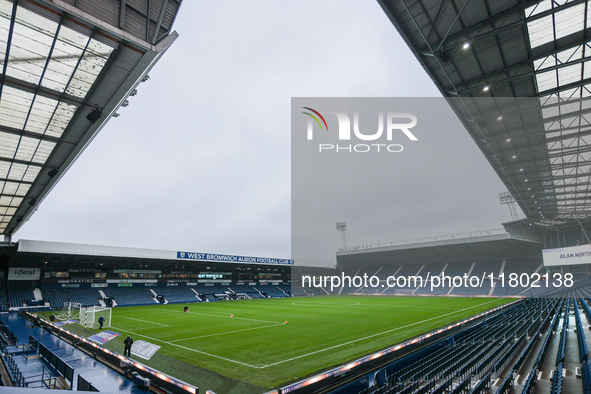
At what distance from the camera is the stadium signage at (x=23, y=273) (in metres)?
41.6

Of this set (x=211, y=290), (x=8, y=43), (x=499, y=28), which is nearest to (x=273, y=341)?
(x=8, y=43)

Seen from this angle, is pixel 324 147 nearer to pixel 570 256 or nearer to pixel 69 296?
pixel 570 256

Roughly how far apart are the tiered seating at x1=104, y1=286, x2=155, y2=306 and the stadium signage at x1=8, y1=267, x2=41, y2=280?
881 centimetres

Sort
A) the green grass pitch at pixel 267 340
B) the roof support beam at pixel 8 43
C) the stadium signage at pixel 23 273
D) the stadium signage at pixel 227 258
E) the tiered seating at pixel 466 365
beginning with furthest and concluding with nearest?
the stadium signage at pixel 227 258
the stadium signage at pixel 23 273
the green grass pitch at pixel 267 340
the tiered seating at pixel 466 365
the roof support beam at pixel 8 43

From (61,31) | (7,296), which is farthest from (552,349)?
(7,296)

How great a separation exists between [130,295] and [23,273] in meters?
13.3

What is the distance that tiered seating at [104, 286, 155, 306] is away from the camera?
154ft

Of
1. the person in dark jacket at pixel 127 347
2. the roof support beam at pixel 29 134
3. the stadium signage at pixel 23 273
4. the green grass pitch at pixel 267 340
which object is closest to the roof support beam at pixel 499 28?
the green grass pitch at pixel 267 340

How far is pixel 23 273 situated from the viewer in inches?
1681

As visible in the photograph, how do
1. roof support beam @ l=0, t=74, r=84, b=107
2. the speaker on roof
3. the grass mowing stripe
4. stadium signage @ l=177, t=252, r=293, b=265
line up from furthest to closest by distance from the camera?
1. stadium signage @ l=177, t=252, r=293, b=265
2. the grass mowing stripe
3. the speaker on roof
4. roof support beam @ l=0, t=74, r=84, b=107

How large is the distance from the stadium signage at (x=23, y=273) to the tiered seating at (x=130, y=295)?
28.9 ft

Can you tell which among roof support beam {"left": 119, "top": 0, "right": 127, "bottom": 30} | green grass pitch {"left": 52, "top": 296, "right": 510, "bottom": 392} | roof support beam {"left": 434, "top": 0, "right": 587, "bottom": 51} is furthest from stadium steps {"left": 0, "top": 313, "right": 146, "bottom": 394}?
roof support beam {"left": 434, "top": 0, "right": 587, "bottom": 51}

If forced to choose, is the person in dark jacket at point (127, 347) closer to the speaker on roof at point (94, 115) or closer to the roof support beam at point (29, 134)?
the roof support beam at point (29, 134)

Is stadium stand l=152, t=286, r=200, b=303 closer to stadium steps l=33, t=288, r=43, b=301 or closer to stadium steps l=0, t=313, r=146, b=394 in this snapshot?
stadium steps l=33, t=288, r=43, b=301
